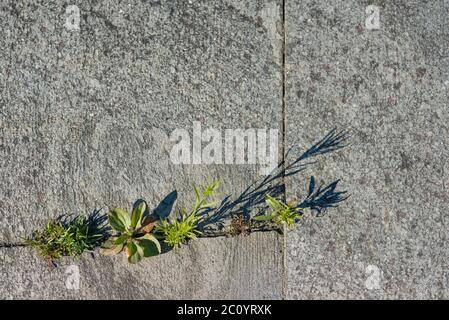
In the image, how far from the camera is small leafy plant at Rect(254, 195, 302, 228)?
10.0ft

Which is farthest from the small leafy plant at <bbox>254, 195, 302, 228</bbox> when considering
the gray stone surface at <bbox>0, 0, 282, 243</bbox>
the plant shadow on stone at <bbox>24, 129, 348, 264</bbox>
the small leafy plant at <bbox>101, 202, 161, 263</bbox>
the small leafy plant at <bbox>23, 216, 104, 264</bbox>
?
the small leafy plant at <bbox>23, 216, 104, 264</bbox>

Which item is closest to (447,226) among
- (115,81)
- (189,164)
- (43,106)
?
(189,164)

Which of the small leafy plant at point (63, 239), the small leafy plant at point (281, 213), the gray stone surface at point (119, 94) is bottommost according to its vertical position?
the small leafy plant at point (63, 239)

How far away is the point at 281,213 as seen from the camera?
3072mm

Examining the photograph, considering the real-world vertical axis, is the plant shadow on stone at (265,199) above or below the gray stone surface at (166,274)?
above

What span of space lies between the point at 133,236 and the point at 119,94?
0.93 metres

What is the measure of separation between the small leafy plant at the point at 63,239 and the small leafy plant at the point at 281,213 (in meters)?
1.09

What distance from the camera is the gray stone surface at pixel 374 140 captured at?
10.3 feet

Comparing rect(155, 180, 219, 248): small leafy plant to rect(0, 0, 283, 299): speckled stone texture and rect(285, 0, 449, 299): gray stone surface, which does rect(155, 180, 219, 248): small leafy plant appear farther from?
rect(285, 0, 449, 299): gray stone surface

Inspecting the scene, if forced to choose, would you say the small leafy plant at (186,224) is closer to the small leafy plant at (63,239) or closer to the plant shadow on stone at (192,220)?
the plant shadow on stone at (192,220)

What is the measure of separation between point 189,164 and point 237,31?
3.12ft

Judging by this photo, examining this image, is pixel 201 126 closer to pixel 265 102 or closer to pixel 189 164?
pixel 189 164

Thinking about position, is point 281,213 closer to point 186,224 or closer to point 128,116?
point 186,224

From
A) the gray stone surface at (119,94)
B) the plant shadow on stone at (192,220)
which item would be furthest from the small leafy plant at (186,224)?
the gray stone surface at (119,94)
